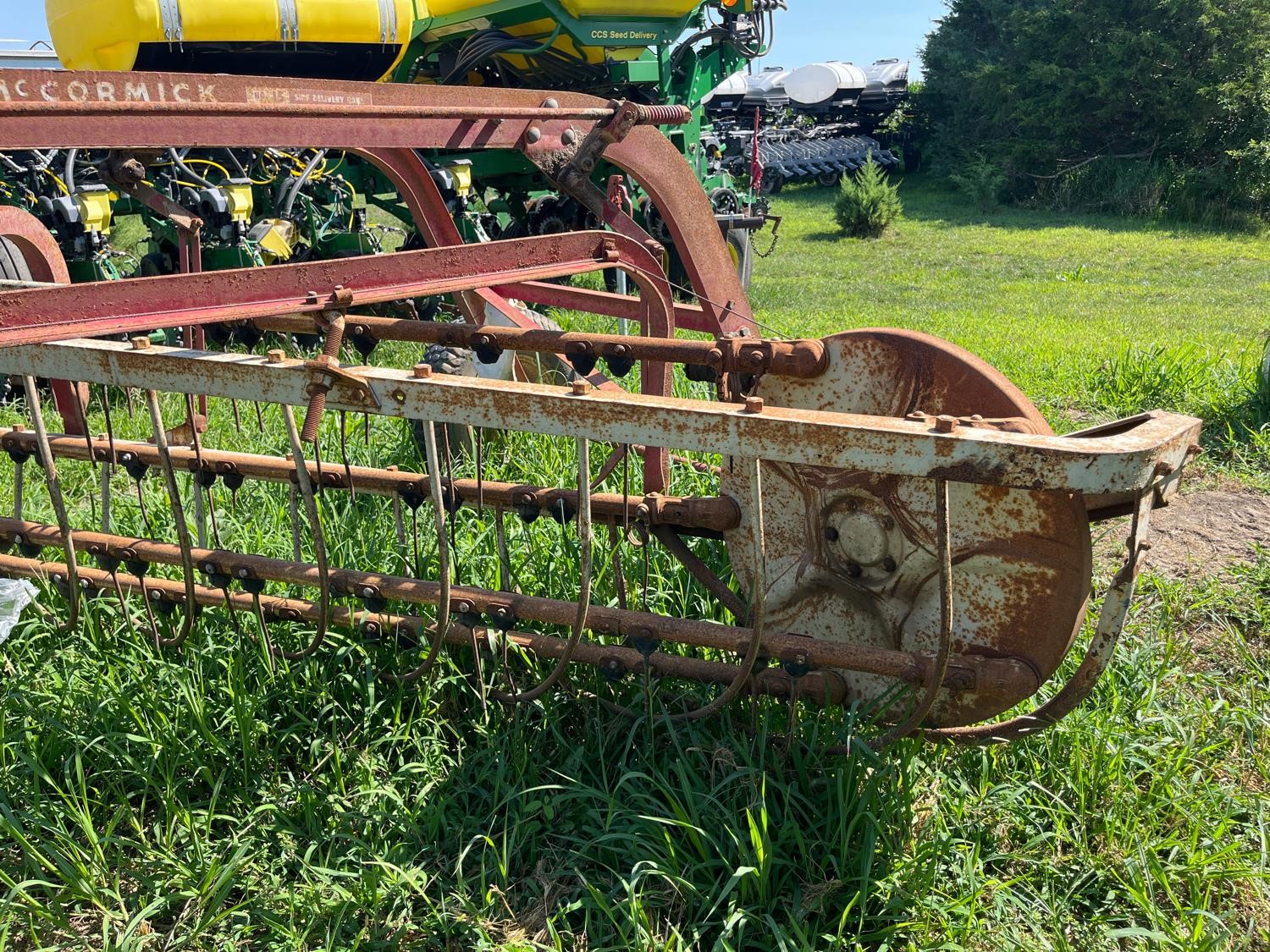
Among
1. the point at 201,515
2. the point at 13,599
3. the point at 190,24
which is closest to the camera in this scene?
the point at 201,515

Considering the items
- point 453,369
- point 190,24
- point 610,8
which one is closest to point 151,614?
point 453,369

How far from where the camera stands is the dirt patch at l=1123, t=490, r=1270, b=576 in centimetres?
337

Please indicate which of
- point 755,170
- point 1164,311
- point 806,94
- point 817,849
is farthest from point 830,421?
point 806,94

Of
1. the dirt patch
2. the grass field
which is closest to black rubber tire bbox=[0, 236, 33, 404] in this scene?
the grass field

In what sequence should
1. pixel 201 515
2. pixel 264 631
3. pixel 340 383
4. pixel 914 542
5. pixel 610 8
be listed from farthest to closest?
pixel 610 8 < pixel 201 515 < pixel 264 631 < pixel 914 542 < pixel 340 383

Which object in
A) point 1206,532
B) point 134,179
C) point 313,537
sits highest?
point 134,179

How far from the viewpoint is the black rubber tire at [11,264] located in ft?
14.4

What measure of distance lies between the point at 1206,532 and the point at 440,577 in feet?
9.12

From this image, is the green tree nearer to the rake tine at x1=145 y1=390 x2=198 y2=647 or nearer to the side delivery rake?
the side delivery rake

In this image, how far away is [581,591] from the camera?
2.06 meters

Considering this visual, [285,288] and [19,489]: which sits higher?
[285,288]

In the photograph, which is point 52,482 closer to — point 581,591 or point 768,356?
point 581,591

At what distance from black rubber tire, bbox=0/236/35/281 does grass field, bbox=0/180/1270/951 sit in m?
2.31

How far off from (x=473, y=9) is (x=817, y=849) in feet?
18.0
